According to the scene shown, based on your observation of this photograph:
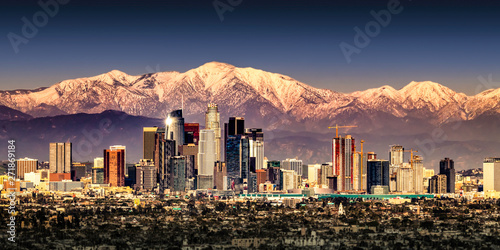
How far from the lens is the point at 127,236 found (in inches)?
4353

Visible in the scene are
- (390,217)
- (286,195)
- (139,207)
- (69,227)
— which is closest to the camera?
(69,227)

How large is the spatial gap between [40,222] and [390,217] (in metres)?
43.8

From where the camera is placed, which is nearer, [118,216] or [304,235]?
[304,235]

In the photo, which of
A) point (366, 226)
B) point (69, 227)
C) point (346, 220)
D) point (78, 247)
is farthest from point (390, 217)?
point (78, 247)

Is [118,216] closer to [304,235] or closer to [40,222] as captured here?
[40,222]

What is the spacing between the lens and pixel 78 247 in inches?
3939

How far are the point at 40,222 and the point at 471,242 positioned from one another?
44510 millimetres

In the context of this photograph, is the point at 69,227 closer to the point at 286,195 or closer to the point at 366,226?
the point at 366,226

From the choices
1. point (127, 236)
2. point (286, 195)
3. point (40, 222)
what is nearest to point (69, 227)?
point (40, 222)

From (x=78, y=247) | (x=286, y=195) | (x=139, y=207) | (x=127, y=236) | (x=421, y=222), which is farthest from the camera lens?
(x=286, y=195)

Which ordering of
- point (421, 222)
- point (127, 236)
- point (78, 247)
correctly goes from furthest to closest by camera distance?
point (421, 222), point (127, 236), point (78, 247)

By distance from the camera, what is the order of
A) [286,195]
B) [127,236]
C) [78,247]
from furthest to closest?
1. [286,195]
2. [127,236]
3. [78,247]

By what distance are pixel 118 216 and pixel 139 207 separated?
53.0ft

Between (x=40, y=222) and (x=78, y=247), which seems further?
(x=40, y=222)
